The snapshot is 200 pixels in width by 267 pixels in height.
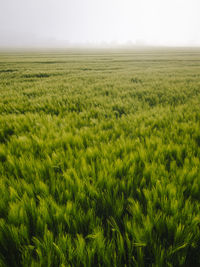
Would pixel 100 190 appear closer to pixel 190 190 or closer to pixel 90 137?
pixel 190 190

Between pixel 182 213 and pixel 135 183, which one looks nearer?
pixel 182 213

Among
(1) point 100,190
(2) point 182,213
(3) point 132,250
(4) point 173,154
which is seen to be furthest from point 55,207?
(4) point 173,154

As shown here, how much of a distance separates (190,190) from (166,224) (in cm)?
35

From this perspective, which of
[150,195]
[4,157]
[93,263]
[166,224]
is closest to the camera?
[93,263]

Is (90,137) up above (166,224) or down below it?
above

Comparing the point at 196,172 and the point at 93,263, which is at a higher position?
the point at 196,172

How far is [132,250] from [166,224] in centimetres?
22

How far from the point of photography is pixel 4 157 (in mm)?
1431

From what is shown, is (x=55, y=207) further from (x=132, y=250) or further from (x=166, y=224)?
(x=166, y=224)

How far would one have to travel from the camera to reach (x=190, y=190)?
0.99m

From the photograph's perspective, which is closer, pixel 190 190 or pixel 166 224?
pixel 166 224

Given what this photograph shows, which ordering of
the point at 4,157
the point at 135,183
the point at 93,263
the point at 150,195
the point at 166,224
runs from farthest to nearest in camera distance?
the point at 4,157 → the point at 135,183 → the point at 150,195 → the point at 166,224 → the point at 93,263

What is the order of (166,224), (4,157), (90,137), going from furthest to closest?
(90,137) < (4,157) < (166,224)

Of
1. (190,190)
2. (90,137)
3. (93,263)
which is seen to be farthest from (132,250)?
(90,137)
